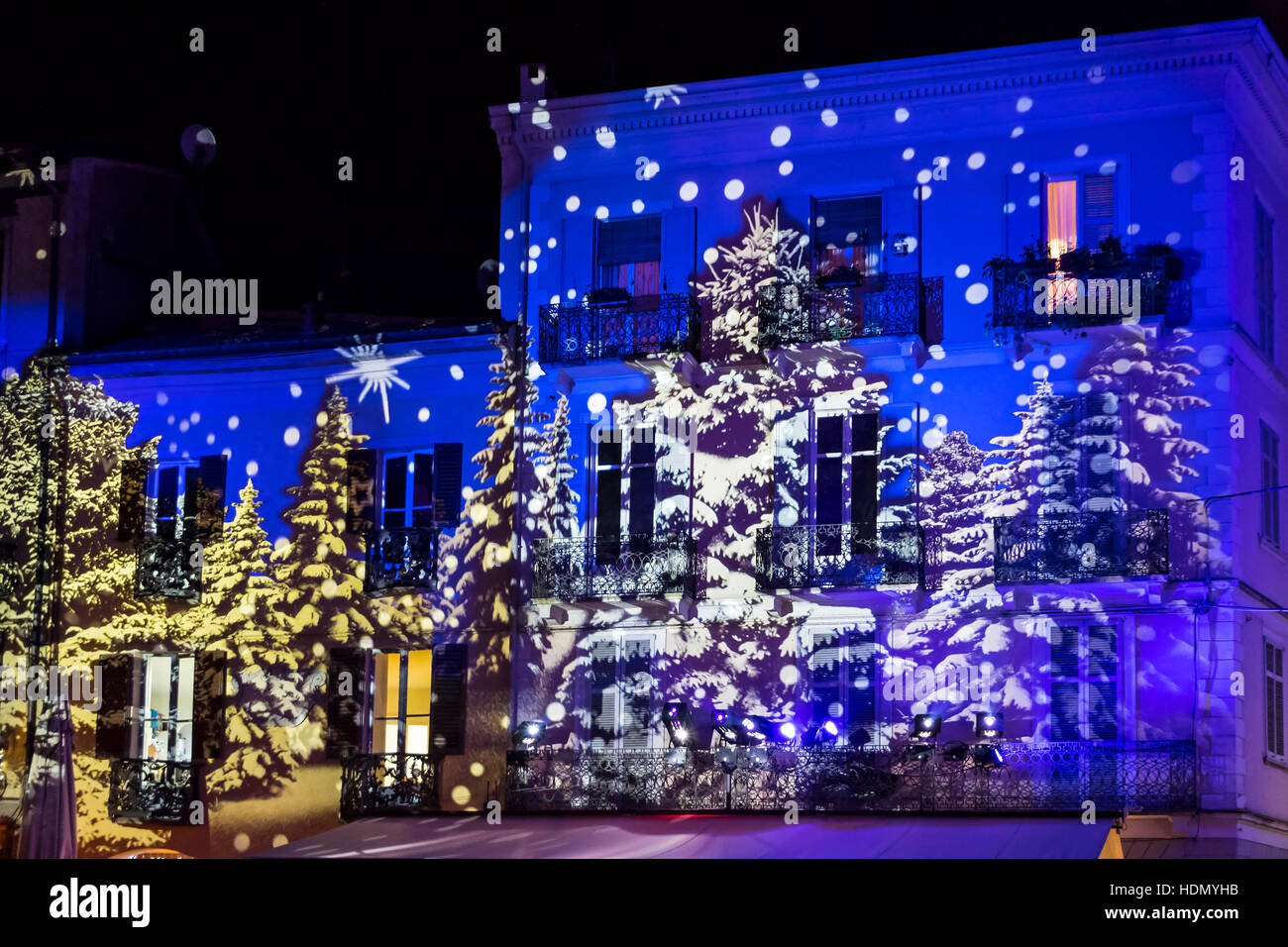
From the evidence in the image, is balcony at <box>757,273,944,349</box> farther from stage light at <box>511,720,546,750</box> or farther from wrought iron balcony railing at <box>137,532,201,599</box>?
wrought iron balcony railing at <box>137,532,201,599</box>

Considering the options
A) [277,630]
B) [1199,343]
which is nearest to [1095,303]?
[1199,343]

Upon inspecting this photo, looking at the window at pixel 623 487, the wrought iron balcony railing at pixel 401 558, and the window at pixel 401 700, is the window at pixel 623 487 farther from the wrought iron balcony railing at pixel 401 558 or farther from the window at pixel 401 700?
the window at pixel 401 700

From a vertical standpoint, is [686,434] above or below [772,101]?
below

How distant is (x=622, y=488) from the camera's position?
2411cm

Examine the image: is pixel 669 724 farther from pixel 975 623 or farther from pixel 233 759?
pixel 233 759

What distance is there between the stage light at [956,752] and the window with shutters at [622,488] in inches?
171

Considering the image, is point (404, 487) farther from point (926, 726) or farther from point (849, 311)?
point (926, 726)

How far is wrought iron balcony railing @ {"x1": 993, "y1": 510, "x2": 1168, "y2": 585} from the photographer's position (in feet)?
69.9

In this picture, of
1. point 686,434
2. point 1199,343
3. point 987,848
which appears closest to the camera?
point 987,848

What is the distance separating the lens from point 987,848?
64.2 feet

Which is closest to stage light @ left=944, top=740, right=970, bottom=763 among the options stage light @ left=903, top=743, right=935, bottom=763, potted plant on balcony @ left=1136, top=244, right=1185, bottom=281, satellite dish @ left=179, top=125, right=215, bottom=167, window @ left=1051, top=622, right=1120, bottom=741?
stage light @ left=903, top=743, right=935, bottom=763

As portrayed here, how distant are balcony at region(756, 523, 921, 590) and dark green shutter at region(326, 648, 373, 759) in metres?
5.11

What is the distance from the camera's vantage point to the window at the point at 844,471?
22953 millimetres

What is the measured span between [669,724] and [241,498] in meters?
6.46
